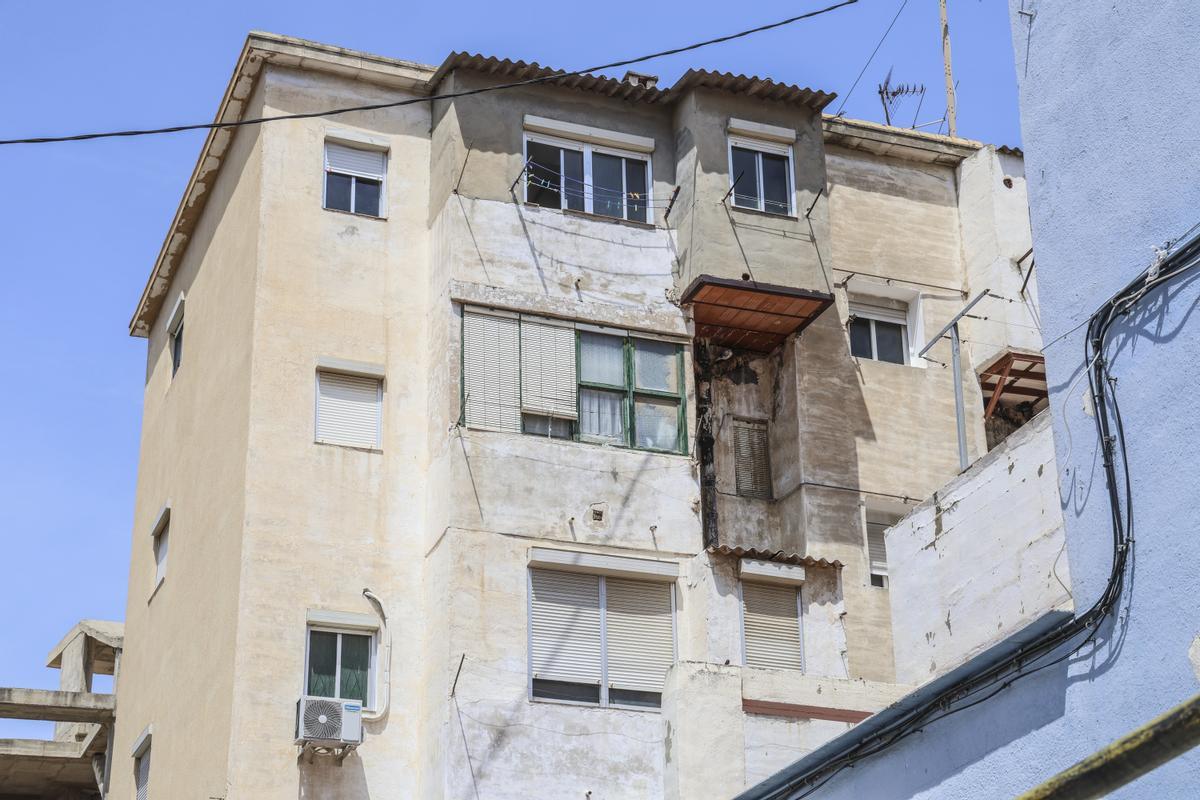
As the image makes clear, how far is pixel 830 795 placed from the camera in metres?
12.5

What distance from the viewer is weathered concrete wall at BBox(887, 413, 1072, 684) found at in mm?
14883

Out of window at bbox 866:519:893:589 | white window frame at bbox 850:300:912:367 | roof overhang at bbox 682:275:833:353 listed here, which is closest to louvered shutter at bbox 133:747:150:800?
roof overhang at bbox 682:275:833:353

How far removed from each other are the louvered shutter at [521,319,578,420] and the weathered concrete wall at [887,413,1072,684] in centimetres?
660

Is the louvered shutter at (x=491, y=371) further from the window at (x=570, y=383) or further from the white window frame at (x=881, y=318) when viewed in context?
the white window frame at (x=881, y=318)

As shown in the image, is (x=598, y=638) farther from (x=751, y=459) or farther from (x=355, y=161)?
(x=355, y=161)

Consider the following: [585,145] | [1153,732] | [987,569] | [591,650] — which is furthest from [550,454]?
[1153,732]

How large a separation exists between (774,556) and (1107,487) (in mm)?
13098

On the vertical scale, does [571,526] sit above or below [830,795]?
above

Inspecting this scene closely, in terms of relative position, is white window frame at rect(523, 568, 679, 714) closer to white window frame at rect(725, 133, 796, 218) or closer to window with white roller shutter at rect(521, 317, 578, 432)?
window with white roller shutter at rect(521, 317, 578, 432)

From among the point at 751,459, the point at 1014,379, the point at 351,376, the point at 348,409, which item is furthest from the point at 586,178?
the point at 1014,379

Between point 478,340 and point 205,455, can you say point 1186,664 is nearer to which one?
point 478,340

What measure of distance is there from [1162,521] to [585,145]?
16599 mm

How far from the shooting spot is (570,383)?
23.6 meters

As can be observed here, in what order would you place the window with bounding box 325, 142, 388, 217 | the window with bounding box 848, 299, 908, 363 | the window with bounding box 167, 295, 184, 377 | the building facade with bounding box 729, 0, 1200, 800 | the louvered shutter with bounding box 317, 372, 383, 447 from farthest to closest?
the window with bounding box 167, 295, 184, 377 → the window with bounding box 848, 299, 908, 363 → the window with bounding box 325, 142, 388, 217 → the louvered shutter with bounding box 317, 372, 383, 447 → the building facade with bounding box 729, 0, 1200, 800
